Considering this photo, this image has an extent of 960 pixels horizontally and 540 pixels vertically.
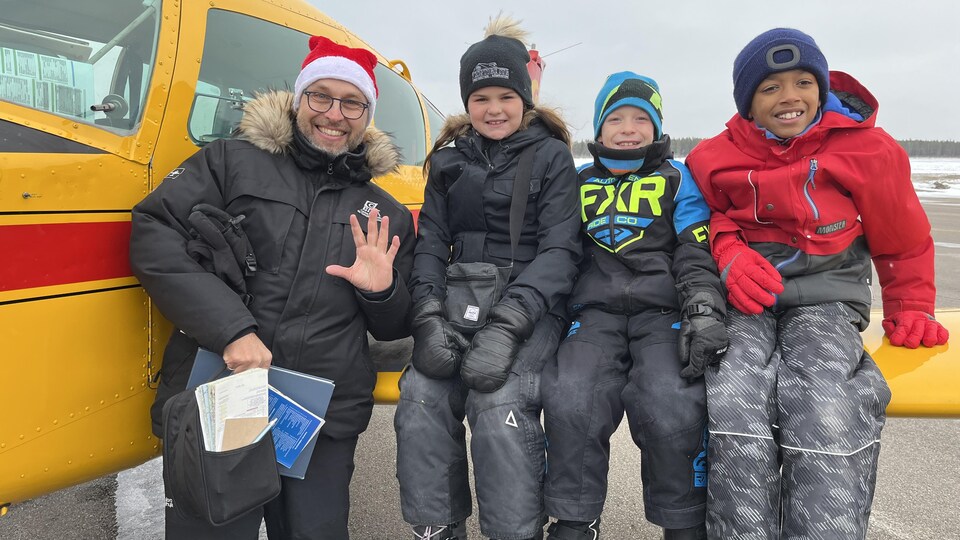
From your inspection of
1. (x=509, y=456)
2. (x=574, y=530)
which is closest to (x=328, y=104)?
(x=509, y=456)

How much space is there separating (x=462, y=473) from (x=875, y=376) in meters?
1.37

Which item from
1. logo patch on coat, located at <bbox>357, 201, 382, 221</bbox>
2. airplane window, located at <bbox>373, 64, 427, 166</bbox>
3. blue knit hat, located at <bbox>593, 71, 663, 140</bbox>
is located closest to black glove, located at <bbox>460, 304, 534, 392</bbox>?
logo patch on coat, located at <bbox>357, 201, 382, 221</bbox>

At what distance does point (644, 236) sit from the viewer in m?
2.22

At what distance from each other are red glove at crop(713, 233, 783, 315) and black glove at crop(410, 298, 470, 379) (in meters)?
0.97

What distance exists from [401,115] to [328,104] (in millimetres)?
1654

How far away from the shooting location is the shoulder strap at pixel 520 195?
227 cm

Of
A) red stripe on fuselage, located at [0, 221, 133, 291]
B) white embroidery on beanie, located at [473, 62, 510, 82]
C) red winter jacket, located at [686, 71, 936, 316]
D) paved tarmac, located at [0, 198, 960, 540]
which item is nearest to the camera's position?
red stripe on fuselage, located at [0, 221, 133, 291]

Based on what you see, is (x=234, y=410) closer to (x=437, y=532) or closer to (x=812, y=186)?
(x=437, y=532)

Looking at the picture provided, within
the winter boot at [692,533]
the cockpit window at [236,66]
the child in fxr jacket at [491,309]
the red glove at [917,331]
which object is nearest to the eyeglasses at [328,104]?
the cockpit window at [236,66]

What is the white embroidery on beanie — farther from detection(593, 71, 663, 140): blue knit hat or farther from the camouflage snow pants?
the camouflage snow pants

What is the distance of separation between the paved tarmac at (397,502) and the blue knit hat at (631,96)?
1464mm

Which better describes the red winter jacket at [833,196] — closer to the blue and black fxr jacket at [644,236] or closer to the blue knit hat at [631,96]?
the blue and black fxr jacket at [644,236]

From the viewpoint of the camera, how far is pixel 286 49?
8.63 ft

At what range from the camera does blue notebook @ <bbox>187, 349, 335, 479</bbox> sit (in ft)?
5.99
